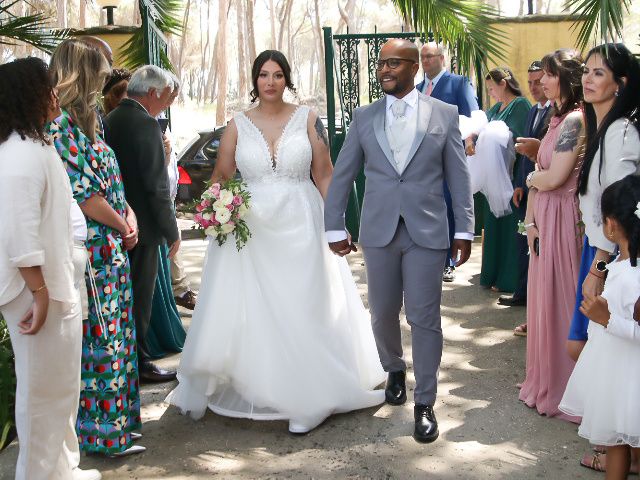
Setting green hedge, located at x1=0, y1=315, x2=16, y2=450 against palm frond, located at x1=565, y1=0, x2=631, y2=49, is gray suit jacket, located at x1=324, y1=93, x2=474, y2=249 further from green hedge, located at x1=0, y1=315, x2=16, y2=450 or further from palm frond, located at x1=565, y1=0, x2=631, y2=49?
green hedge, located at x1=0, y1=315, x2=16, y2=450

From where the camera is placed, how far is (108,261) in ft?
15.1

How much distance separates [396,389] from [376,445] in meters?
0.71

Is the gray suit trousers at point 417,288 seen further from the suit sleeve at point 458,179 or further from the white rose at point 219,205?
the white rose at point 219,205

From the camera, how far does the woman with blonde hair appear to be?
4.45m

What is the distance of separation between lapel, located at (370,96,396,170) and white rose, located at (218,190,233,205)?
0.99m

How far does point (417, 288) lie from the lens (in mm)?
5059

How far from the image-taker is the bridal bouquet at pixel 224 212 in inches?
208

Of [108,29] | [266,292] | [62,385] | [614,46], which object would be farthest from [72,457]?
[108,29]

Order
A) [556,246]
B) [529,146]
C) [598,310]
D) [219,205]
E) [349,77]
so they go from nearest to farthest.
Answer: [598,310] → [219,205] → [556,246] → [529,146] → [349,77]

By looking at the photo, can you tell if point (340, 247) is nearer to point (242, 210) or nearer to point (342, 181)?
point (342, 181)

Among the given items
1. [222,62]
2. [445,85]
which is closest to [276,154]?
[445,85]

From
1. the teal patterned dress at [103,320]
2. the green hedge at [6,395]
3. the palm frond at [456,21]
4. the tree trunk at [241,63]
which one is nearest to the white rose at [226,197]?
the teal patterned dress at [103,320]

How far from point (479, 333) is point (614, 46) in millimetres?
3315

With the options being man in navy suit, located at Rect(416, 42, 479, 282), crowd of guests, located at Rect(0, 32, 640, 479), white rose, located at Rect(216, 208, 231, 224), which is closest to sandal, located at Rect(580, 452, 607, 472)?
crowd of guests, located at Rect(0, 32, 640, 479)
